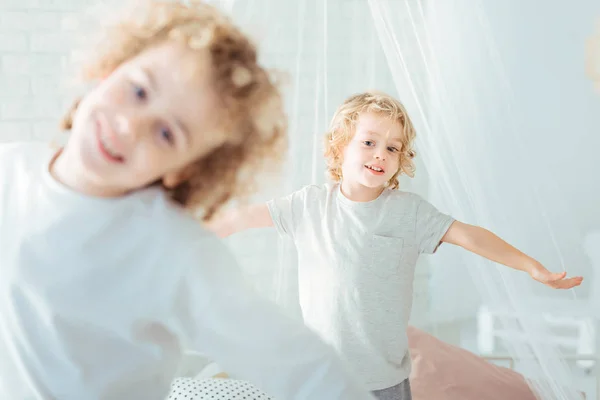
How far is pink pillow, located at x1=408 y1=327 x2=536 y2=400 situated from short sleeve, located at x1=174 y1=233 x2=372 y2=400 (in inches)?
58.9

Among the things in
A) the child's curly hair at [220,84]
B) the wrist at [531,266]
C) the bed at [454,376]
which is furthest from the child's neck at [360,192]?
the child's curly hair at [220,84]

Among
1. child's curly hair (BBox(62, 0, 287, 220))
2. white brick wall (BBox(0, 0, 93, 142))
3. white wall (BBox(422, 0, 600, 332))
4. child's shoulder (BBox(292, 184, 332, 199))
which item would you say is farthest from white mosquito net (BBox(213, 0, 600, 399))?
white brick wall (BBox(0, 0, 93, 142))

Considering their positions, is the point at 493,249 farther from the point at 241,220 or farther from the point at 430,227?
the point at 241,220

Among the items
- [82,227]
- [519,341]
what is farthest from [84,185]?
[519,341]

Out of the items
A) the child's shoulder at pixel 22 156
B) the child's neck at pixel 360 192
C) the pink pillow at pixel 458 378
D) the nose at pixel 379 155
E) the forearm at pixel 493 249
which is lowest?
the pink pillow at pixel 458 378

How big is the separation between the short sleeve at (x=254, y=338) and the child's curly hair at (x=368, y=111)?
3.66 feet

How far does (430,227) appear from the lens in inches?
71.7

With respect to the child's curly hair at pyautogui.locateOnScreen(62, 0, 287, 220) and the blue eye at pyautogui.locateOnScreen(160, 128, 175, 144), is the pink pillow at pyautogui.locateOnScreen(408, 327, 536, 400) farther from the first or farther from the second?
the blue eye at pyautogui.locateOnScreen(160, 128, 175, 144)

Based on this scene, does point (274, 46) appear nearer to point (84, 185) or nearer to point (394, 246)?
point (394, 246)

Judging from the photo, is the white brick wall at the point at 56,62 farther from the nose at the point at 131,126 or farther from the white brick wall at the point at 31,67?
the nose at the point at 131,126

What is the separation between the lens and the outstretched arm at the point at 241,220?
1760 millimetres

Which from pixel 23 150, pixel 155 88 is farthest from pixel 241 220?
pixel 155 88

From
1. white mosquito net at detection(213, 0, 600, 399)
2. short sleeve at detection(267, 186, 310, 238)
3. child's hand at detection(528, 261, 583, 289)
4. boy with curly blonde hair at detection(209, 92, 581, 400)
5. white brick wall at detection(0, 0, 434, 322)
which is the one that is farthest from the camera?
white brick wall at detection(0, 0, 434, 322)

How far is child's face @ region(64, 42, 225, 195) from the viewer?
79cm
